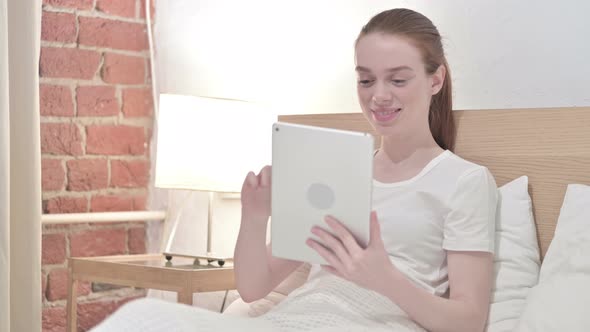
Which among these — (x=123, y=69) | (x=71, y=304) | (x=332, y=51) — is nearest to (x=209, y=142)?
(x=332, y=51)

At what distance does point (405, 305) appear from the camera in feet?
4.92

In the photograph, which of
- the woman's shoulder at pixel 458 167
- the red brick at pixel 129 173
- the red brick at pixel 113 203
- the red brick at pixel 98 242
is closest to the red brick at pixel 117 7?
the red brick at pixel 129 173

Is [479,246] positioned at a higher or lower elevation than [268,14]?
lower

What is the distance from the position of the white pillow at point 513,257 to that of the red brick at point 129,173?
1.48 metres

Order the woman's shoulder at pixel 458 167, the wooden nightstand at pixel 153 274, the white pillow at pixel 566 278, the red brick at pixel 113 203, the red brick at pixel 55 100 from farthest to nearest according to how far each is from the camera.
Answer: the red brick at pixel 113 203, the red brick at pixel 55 100, the wooden nightstand at pixel 153 274, the woman's shoulder at pixel 458 167, the white pillow at pixel 566 278

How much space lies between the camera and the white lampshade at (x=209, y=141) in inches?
92.3

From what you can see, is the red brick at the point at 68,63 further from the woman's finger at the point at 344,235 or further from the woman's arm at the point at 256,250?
the woman's finger at the point at 344,235

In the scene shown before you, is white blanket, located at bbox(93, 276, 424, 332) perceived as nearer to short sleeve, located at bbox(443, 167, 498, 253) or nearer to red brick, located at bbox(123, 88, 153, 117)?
short sleeve, located at bbox(443, 167, 498, 253)

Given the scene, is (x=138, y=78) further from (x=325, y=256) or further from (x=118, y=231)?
(x=325, y=256)

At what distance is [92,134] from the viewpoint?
9.22 feet

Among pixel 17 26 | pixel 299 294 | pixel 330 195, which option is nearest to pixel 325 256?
pixel 330 195

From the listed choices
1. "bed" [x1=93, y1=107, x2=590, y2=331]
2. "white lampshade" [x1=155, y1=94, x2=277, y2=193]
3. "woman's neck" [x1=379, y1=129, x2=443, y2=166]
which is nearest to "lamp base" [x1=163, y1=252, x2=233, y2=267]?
"white lampshade" [x1=155, y1=94, x2=277, y2=193]

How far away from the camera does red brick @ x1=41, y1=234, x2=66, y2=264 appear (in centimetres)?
272

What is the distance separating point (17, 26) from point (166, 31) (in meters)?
0.71
